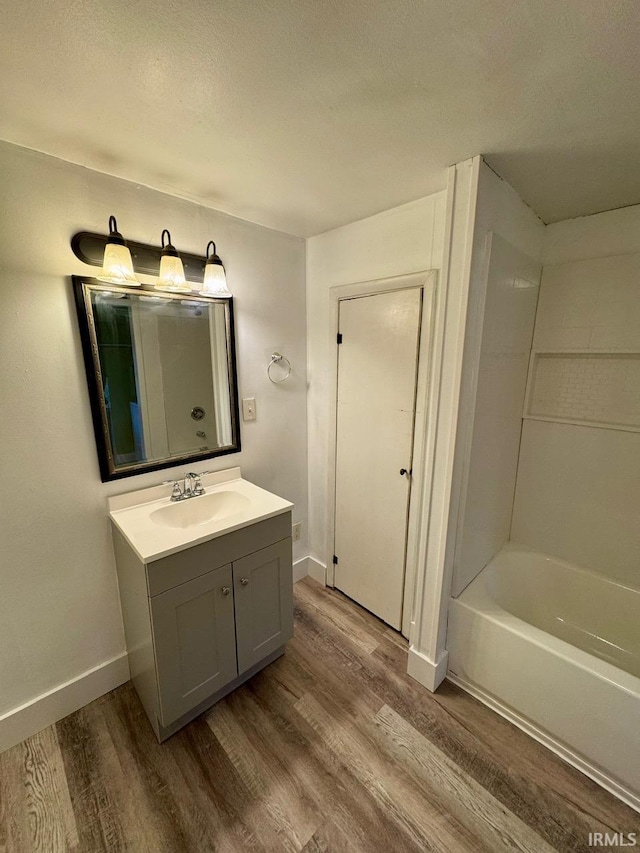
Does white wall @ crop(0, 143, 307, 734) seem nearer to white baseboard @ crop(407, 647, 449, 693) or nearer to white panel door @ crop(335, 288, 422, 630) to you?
white panel door @ crop(335, 288, 422, 630)

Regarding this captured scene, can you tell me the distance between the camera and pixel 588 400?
5.96 ft

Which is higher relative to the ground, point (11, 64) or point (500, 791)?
point (11, 64)

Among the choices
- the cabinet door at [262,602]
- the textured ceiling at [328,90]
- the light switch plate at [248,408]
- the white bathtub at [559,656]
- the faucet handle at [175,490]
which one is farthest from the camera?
the light switch plate at [248,408]

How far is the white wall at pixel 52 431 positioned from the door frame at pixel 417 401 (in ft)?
2.58

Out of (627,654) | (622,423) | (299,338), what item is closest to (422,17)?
(299,338)

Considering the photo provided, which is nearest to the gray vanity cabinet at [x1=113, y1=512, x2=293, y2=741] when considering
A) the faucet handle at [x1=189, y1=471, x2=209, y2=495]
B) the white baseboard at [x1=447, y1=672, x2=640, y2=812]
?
the faucet handle at [x1=189, y1=471, x2=209, y2=495]

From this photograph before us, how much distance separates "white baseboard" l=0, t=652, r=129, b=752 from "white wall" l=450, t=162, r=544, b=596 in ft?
5.47

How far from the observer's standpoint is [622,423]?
1.71 metres

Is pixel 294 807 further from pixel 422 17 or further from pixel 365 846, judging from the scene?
pixel 422 17

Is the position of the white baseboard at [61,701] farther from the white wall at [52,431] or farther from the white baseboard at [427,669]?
the white baseboard at [427,669]

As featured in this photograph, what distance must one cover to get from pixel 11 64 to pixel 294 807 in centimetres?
236

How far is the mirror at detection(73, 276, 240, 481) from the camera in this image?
1407 mm

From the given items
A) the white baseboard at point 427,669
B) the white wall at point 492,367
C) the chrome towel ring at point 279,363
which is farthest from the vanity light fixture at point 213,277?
the white baseboard at point 427,669

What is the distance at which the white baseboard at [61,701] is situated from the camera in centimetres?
136
